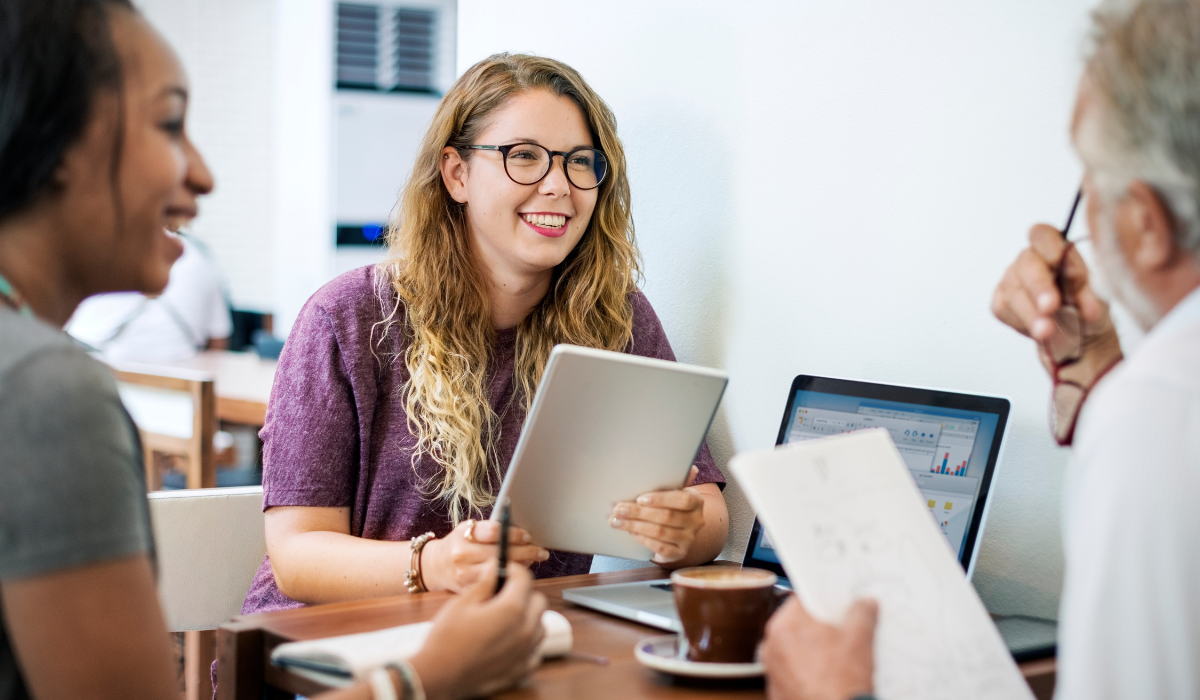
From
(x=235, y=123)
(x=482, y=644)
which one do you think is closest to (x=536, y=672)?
(x=482, y=644)

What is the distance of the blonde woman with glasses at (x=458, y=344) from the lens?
1.41 metres

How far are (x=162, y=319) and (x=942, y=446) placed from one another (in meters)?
3.32

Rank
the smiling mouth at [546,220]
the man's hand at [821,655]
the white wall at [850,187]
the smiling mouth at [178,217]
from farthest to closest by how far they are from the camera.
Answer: the smiling mouth at [546,220] → the white wall at [850,187] → the smiling mouth at [178,217] → the man's hand at [821,655]

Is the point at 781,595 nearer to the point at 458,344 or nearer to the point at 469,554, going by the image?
the point at 469,554

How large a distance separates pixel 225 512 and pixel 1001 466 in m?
1.13

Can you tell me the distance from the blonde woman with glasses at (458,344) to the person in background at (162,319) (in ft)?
7.01

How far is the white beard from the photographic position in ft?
2.59

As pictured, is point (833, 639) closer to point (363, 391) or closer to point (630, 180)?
point (363, 391)

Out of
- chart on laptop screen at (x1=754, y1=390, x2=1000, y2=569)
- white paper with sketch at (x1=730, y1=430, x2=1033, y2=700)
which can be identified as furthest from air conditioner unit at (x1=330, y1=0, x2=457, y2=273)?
white paper with sketch at (x1=730, y1=430, x2=1033, y2=700)

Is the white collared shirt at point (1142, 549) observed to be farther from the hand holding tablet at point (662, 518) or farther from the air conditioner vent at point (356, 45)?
the air conditioner vent at point (356, 45)

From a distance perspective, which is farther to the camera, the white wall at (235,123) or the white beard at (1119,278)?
the white wall at (235,123)

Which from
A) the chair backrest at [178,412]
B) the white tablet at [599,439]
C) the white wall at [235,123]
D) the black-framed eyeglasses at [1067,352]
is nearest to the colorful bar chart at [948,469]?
the black-framed eyeglasses at [1067,352]

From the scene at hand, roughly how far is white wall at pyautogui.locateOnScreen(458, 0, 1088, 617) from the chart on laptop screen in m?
0.09

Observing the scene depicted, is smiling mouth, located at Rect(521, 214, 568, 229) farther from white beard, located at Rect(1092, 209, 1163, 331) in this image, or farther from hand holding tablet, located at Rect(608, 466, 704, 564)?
white beard, located at Rect(1092, 209, 1163, 331)
